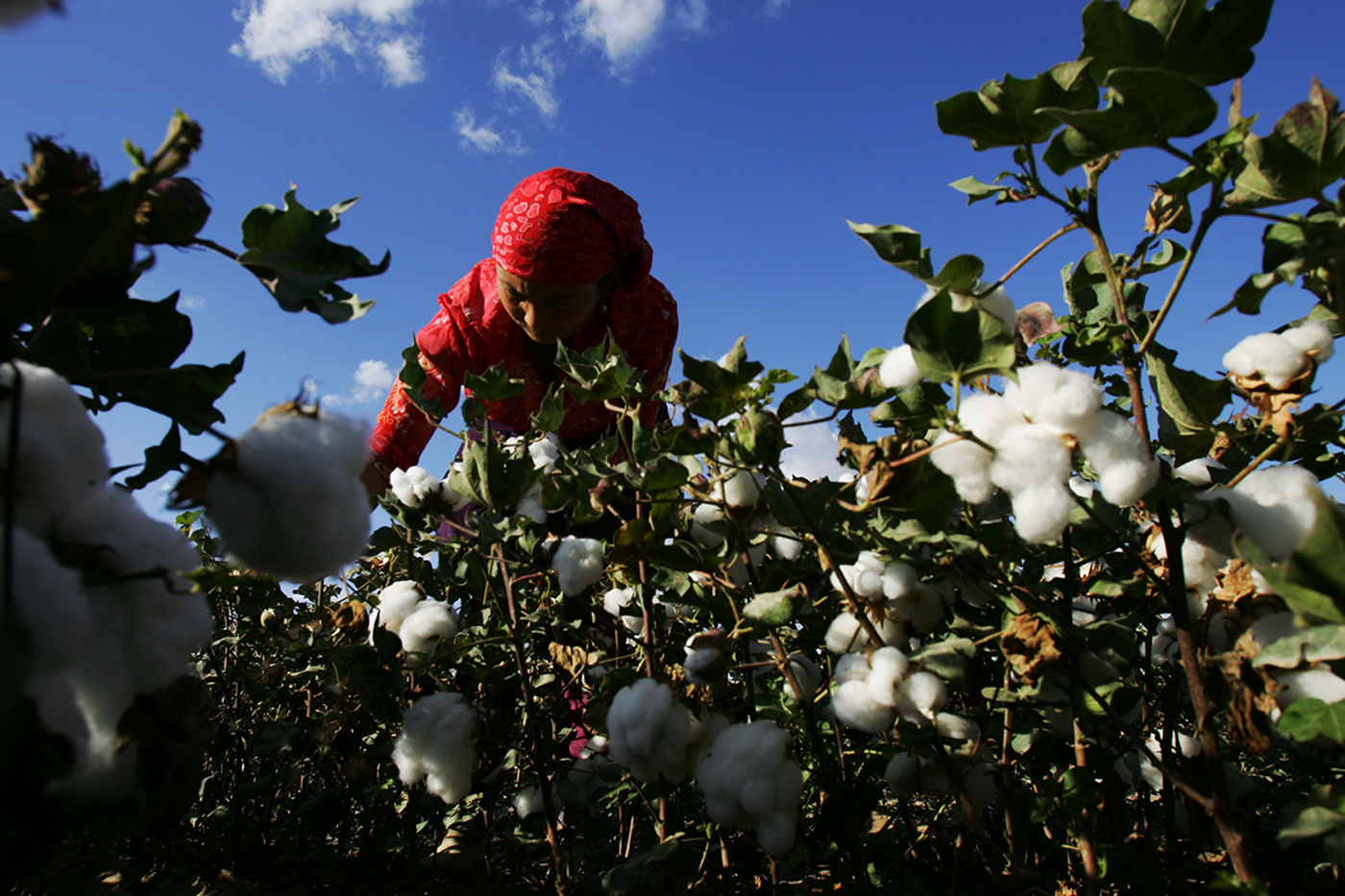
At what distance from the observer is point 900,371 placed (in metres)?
0.85

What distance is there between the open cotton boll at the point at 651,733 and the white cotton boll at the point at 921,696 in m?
0.27

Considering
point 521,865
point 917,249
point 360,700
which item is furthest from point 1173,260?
point 521,865

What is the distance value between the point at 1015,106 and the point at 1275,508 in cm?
49

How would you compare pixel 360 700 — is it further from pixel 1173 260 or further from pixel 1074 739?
pixel 1173 260

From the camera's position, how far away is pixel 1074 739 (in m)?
1.11

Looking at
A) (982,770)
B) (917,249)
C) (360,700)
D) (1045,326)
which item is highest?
(1045,326)

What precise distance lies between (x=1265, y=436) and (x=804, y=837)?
32.6 inches

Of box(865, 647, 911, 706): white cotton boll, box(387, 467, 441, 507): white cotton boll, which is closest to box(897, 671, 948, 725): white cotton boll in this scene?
box(865, 647, 911, 706): white cotton boll

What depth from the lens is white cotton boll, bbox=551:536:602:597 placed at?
117cm

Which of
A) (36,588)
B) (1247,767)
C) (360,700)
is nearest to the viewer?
(36,588)

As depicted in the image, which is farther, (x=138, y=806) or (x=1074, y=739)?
(x=1074, y=739)

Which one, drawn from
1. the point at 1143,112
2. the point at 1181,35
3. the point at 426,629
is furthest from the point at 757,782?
the point at 1181,35

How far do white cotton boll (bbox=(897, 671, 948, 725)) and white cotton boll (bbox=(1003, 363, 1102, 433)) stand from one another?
288 millimetres

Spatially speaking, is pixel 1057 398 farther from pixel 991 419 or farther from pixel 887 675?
pixel 887 675
